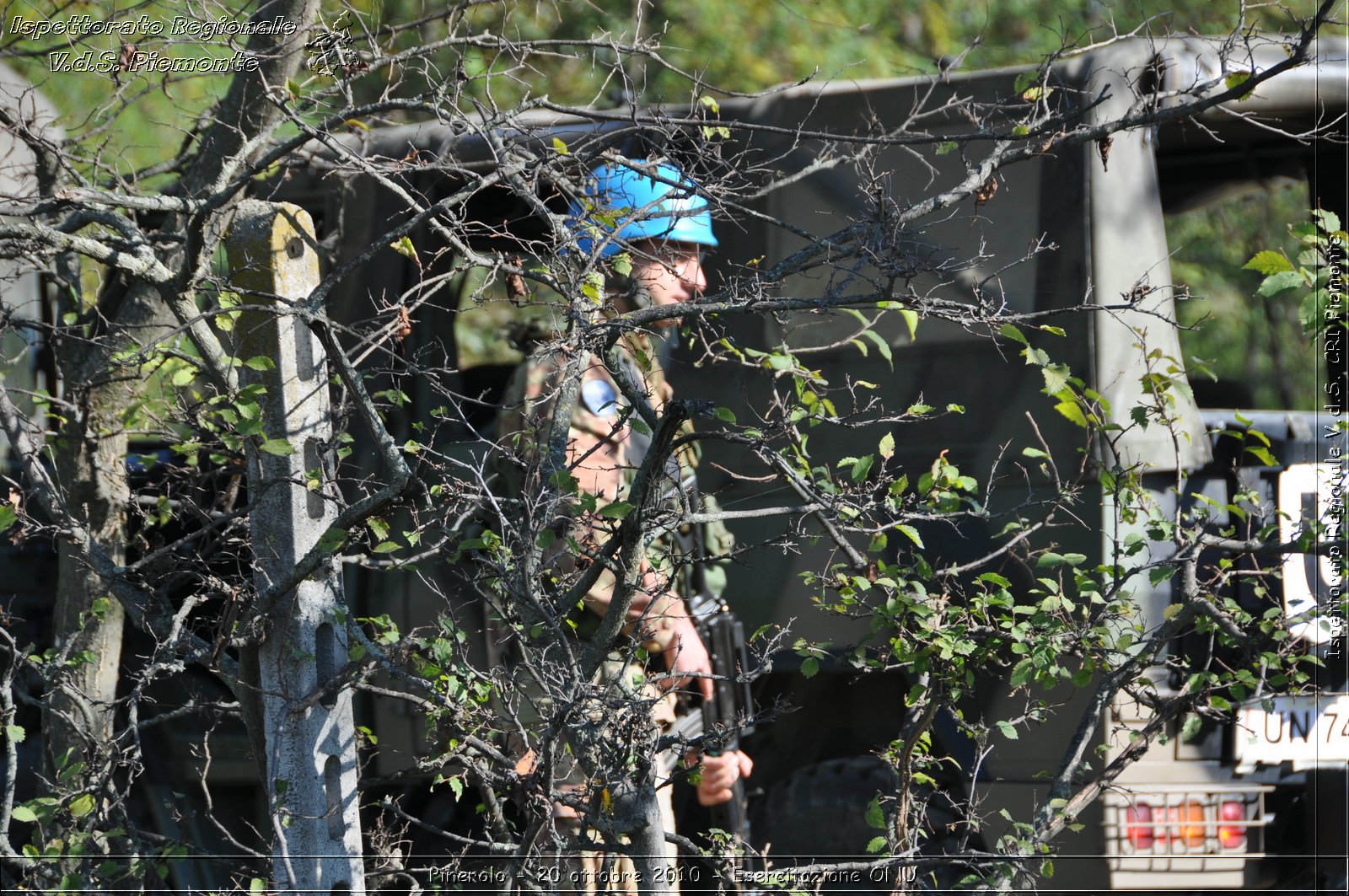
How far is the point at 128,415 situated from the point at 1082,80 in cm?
255

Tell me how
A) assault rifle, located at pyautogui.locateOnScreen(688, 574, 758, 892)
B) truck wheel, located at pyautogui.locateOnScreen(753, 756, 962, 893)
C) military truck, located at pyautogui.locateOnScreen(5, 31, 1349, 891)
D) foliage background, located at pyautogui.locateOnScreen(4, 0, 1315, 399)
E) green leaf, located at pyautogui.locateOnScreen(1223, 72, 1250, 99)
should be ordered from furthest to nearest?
foliage background, located at pyautogui.locateOnScreen(4, 0, 1315, 399)
truck wheel, located at pyautogui.locateOnScreen(753, 756, 962, 893)
assault rifle, located at pyautogui.locateOnScreen(688, 574, 758, 892)
military truck, located at pyautogui.locateOnScreen(5, 31, 1349, 891)
green leaf, located at pyautogui.locateOnScreen(1223, 72, 1250, 99)

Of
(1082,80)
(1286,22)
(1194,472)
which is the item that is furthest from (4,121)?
(1286,22)

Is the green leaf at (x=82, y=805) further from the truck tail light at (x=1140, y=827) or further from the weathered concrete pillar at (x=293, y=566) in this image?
the truck tail light at (x=1140, y=827)

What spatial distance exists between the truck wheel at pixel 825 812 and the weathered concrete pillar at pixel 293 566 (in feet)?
5.22

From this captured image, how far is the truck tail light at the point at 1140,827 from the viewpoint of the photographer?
3271 millimetres

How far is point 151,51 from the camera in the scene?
3.03 metres

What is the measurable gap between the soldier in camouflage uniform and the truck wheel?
1.57 ft

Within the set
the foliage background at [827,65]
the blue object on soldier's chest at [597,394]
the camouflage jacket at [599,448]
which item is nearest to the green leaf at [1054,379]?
the camouflage jacket at [599,448]

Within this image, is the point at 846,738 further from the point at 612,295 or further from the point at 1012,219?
the point at 612,295

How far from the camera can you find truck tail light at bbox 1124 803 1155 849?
3.27 meters

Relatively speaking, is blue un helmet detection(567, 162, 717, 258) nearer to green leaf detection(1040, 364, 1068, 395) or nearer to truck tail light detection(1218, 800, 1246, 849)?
green leaf detection(1040, 364, 1068, 395)

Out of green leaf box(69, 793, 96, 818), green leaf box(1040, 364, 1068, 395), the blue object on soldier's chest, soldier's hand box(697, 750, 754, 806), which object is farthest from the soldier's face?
green leaf box(69, 793, 96, 818)

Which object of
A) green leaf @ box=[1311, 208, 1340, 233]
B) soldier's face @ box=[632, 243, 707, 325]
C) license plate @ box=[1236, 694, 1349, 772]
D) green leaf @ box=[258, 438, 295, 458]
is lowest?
license plate @ box=[1236, 694, 1349, 772]

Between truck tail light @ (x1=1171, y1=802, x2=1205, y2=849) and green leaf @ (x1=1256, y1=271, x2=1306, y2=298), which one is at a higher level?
green leaf @ (x1=1256, y1=271, x2=1306, y2=298)
